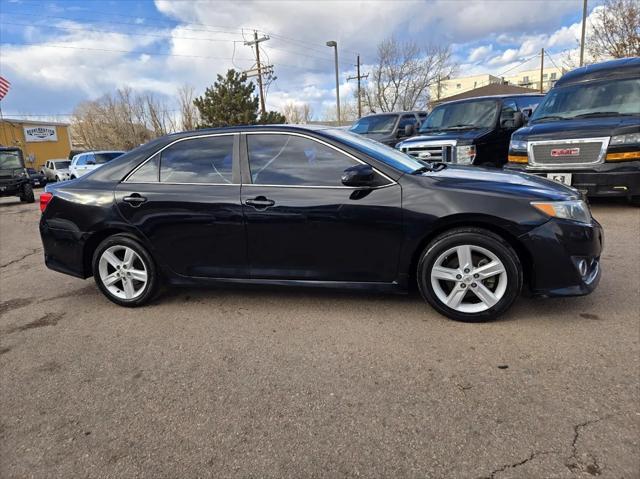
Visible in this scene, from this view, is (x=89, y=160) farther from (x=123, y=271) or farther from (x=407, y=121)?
(x=123, y=271)

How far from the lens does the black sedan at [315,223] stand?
3.14m

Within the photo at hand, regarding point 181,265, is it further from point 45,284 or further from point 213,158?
point 45,284

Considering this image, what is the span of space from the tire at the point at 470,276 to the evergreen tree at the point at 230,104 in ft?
91.9

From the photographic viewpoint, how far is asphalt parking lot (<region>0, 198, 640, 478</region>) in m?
1.99

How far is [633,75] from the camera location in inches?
277

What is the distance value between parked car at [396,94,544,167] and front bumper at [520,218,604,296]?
529cm

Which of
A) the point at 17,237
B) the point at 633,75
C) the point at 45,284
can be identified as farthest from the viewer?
the point at 17,237

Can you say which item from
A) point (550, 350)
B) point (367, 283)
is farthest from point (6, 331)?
point (550, 350)

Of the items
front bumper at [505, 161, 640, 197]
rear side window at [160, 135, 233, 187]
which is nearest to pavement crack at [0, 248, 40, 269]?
rear side window at [160, 135, 233, 187]

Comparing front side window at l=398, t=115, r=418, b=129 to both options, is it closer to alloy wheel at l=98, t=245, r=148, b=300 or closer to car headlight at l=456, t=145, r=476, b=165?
car headlight at l=456, t=145, r=476, b=165

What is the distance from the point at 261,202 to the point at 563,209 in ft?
7.41

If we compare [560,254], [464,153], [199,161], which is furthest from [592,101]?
[199,161]

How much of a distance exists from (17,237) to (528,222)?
8.94 metres

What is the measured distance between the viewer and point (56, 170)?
2695cm
